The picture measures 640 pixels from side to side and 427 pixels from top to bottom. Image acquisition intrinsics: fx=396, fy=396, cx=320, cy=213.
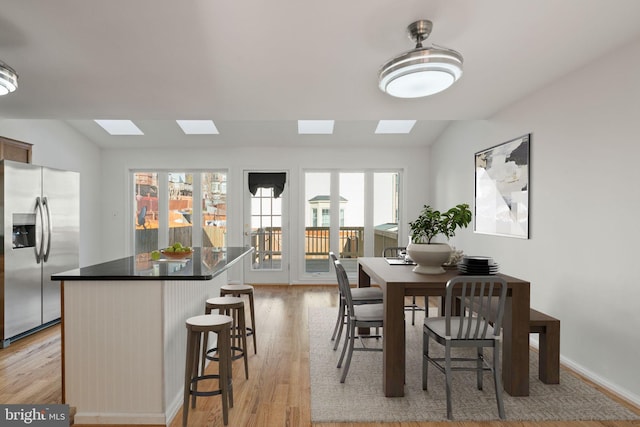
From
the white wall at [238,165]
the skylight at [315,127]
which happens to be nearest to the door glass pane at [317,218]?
the white wall at [238,165]

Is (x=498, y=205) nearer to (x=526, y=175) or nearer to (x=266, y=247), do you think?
(x=526, y=175)

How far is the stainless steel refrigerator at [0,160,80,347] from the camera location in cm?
372

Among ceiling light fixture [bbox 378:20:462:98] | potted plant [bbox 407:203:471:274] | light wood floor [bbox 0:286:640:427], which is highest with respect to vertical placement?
ceiling light fixture [bbox 378:20:462:98]

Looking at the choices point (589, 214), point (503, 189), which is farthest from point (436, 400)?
point (503, 189)

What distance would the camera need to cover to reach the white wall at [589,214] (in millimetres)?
2607

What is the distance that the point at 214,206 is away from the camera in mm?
6680

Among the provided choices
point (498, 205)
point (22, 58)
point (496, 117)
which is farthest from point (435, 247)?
point (22, 58)

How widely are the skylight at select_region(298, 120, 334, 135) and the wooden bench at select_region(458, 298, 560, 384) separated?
406 centimetres

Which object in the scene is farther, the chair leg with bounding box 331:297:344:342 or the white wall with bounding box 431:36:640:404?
the chair leg with bounding box 331:297:344:342

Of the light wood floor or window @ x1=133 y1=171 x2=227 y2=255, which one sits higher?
window @ x1=133 y1=171 x2=227 y2=255

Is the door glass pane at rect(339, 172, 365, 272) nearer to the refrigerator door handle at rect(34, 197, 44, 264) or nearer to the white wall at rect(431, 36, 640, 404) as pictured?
the white wall at rect(431, 36, 640, 404)

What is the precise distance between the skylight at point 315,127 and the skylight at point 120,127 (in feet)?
8.09

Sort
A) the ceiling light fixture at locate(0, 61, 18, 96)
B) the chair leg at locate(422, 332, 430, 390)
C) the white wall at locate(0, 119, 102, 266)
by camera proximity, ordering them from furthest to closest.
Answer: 1. the white wall at locate(0, 119, 102, 266)
2. the chair leg at locate(422, 332, 430, 390)
3. the ceiling light fixture at locate(0, 61, 18, 96)

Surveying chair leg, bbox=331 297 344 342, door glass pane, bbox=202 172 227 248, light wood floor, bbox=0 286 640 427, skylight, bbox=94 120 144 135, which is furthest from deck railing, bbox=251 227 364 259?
chair leg, bbox=331 297 344 342
